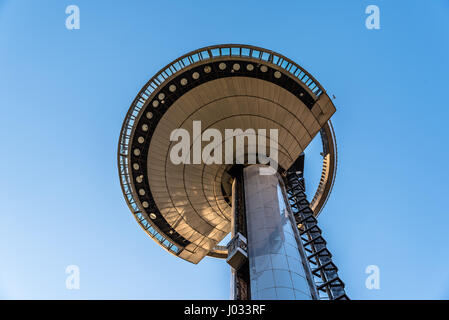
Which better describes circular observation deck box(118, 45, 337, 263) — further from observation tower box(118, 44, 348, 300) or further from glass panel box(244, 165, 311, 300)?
glass panel box(244, 165, 311, 300)

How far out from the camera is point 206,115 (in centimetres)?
2098

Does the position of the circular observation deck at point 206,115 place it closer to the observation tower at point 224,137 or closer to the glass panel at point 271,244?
the observation tower at point 224,137

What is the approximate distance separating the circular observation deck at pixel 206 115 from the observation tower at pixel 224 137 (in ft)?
0.22

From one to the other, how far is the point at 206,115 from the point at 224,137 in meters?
2.05

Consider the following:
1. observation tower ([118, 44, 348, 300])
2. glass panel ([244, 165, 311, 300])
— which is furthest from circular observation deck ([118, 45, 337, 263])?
glass panel ([244, 165, 311, 300])

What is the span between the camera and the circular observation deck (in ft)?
65.7

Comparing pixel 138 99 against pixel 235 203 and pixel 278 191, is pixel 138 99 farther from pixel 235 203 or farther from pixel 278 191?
pixel 278 191

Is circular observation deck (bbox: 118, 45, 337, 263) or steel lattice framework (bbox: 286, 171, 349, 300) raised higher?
circular observation deck (bbox: 118, 45, 337, 263)

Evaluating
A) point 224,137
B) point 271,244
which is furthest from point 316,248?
point 224,137

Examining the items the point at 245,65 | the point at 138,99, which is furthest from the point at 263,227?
the point at 138,99

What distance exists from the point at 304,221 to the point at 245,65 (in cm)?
1108

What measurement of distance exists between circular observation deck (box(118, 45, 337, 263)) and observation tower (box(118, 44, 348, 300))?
67mm

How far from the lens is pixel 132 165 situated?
72.5 ft

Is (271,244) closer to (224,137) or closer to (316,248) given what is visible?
(316,248)
